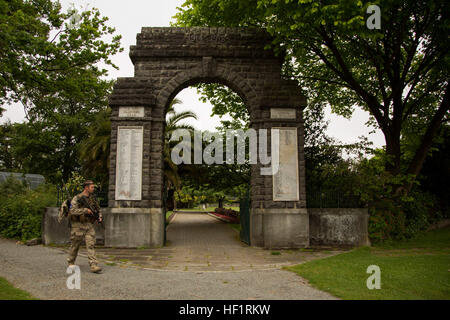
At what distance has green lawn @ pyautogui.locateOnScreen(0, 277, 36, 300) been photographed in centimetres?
462

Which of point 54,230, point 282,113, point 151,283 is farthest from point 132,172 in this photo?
point 282,113

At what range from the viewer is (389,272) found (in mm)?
6660

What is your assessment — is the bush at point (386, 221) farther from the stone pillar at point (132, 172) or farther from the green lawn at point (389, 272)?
the stone pillar at point (132, 172)

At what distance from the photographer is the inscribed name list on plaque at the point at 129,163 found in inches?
400

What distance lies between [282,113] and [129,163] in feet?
17.1

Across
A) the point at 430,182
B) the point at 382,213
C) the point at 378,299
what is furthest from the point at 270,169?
the point at 430,182

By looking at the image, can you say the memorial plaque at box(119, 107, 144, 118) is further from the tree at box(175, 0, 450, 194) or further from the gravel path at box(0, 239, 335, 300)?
the gravel path at box(0, 239, 335, 300)

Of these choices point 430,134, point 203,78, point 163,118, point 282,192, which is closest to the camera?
point 282,192

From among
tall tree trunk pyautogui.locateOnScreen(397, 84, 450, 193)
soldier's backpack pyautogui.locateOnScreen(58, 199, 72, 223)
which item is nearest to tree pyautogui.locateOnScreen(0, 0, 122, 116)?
soldier's backpack pyautogui.locateOnScreen(58, 199, 72, 223)

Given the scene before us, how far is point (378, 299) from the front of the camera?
192 inches

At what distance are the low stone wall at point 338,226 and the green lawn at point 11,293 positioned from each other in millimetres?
8014

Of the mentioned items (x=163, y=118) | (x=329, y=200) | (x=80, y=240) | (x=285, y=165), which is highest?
(x=163, y=118)

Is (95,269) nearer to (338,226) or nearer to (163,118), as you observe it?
(163,118)

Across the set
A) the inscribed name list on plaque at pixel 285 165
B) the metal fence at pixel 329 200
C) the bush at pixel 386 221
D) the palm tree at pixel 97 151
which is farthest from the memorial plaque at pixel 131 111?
the bush at pixel 386 221
